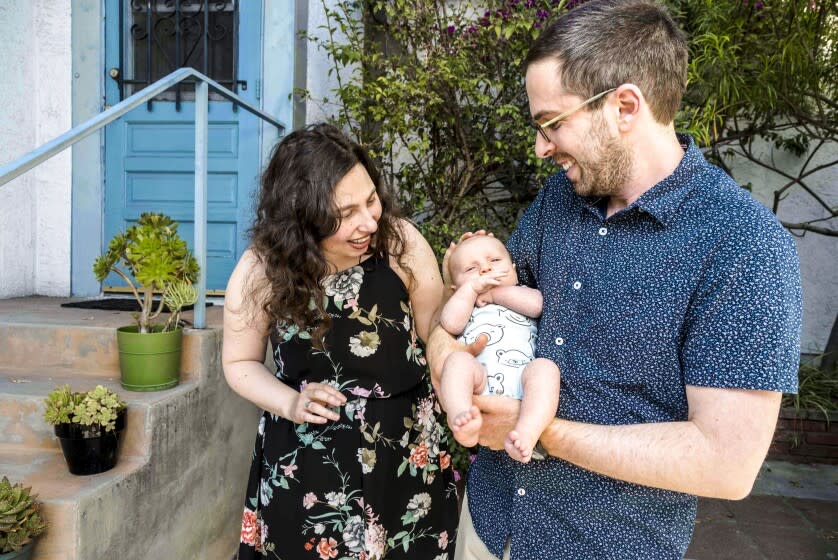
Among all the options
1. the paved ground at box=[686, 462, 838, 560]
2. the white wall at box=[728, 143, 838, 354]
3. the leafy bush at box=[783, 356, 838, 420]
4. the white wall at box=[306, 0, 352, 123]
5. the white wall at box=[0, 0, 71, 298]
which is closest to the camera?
the paved ground at box=[686, 462, 838, 560]

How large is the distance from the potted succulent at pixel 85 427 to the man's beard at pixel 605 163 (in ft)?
6.54

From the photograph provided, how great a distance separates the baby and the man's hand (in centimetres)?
3

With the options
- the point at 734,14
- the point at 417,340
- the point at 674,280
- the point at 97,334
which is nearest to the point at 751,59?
the point at 734,14

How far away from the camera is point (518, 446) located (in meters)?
1.13

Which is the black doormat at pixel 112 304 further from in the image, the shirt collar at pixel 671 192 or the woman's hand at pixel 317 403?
the shirt collar at pixel 671 192

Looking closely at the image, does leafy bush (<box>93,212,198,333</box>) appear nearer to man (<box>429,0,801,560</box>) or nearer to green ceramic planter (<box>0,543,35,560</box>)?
green ceramic planter (<box>0,543,35,560</box>)

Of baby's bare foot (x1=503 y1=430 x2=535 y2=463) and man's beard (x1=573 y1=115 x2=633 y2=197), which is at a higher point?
man's beard (x1=573 y1=115 x2=633 y2=197)

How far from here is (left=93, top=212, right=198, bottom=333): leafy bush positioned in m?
2.53

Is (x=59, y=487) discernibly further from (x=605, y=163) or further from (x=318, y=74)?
(x=318, y=74)

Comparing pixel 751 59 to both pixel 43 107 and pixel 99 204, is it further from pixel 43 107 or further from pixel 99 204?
pixel 43 107

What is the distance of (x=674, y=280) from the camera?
1.08 m

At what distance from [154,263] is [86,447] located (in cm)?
80

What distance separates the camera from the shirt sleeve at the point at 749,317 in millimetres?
961

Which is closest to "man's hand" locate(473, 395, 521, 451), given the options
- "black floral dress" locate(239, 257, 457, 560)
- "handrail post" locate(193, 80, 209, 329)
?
"black floral dress" locate(239, 257, 457, 560)
